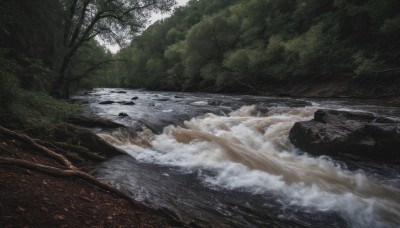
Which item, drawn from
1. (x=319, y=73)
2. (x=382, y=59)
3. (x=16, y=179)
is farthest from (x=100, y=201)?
(x=319, y=73)

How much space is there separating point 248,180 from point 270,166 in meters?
1.41

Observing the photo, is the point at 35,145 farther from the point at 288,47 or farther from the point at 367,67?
the point at 288,47

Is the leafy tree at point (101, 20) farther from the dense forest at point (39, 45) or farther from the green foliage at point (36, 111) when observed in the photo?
the green foliage at point (36, 111)

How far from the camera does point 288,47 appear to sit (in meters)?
26.2

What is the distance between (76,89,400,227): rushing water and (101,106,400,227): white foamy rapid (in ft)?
0.07

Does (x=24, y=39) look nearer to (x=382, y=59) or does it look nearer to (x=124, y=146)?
(x=124, y=146)

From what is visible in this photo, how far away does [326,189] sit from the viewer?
6.61 meters

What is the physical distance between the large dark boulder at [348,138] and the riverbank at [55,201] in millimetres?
6829

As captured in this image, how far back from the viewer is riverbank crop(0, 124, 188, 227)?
2.98 meters

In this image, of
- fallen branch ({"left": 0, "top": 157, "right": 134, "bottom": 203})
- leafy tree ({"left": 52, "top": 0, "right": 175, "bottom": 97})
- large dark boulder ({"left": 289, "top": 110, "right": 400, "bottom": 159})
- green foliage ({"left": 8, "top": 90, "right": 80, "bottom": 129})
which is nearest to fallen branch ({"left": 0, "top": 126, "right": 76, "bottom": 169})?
fallen branch ({"left": 0, "top": 157, "right": 134, "bottom": 203})

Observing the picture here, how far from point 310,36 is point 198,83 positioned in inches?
806

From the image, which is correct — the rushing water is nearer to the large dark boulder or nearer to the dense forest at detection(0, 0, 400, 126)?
the large dark boulder

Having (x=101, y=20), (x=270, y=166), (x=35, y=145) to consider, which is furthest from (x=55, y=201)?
(x=101, y=20)

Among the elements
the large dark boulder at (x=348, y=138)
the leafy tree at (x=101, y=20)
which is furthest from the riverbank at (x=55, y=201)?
the leafy tree at (x=101, y=20)
